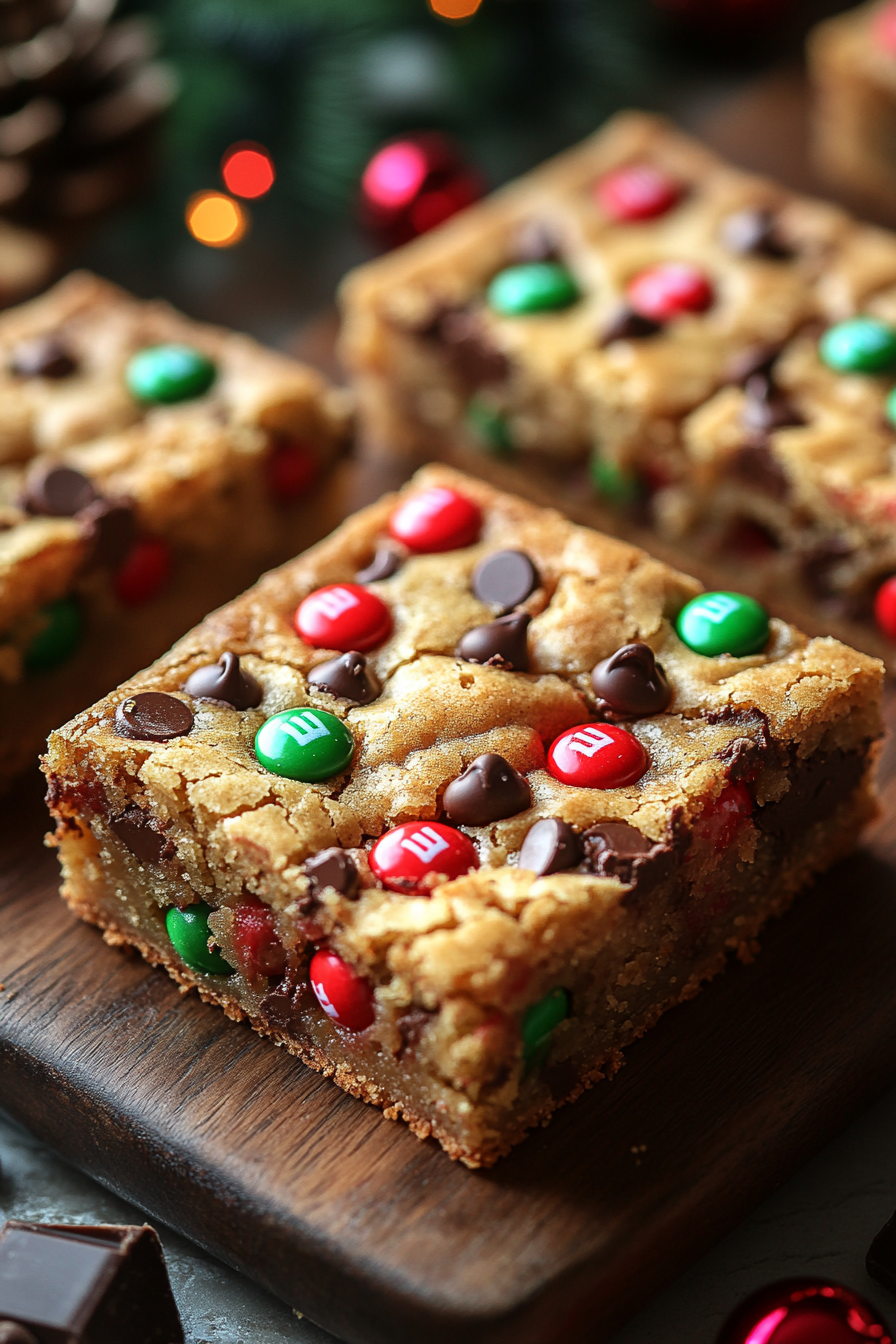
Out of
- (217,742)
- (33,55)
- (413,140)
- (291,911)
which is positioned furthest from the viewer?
(413,140)

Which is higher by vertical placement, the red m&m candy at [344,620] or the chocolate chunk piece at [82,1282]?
the red m&m candy at [344,620]

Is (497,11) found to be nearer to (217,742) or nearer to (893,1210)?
(217,742)

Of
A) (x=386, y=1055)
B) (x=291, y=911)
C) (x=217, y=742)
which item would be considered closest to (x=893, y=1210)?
(x=386, y=1055)

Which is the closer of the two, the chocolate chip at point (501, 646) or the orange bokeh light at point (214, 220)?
the chocolate chip at point (501, 646)

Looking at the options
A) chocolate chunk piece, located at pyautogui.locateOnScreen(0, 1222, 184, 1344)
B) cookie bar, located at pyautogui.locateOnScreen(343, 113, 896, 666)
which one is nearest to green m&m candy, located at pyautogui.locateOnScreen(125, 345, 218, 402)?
cookie bar, located at pyautogui.locateOnScreen(343, 113, 896, 666)

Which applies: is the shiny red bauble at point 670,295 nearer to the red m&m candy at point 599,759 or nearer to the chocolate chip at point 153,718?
the red m&m candy at point 599,759

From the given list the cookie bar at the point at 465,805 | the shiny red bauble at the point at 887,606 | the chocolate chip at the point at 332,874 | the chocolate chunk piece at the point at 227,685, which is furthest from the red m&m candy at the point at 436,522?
the shiny red bauble at the point at 887,606

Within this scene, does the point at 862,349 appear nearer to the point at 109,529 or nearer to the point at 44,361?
the point at 109,529
